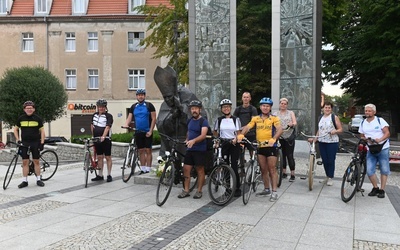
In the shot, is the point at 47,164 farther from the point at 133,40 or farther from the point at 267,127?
the point at 133,40

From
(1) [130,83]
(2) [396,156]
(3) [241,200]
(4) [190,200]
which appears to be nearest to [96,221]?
(4) [190,200]

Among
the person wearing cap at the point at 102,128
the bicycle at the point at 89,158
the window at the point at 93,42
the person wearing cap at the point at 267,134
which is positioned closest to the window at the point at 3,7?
the window at the point at 93,42

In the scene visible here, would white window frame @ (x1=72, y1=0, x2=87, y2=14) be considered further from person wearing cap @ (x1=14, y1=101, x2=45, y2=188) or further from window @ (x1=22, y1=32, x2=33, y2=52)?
person wearing cap @ (x1=14, y1=101, x2=45, y2=188)

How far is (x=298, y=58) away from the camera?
1481cm

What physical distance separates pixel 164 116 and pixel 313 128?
7610 mm

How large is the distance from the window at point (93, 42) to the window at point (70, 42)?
1.29 metres

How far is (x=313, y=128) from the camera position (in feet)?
47.4

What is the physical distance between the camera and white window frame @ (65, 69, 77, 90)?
33.2 meters

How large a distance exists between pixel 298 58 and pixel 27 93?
59.8 feet

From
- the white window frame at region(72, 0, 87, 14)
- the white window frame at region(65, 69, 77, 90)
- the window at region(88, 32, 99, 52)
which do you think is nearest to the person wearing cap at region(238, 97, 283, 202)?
the window at region(88, 32, 99, 52)

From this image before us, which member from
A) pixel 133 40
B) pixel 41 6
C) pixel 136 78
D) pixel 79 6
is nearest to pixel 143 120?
pixel 136 78

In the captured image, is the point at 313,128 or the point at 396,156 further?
the point at 313,128

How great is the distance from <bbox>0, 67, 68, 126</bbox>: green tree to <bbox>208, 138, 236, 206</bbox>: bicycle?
21516 millimetres

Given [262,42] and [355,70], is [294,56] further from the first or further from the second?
[355,70]
